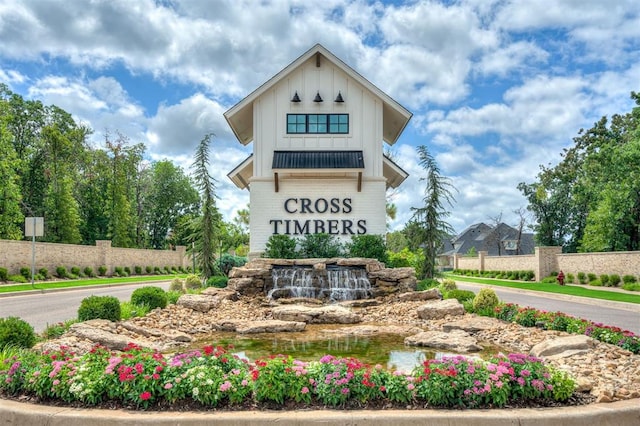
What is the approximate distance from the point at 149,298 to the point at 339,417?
376 inches

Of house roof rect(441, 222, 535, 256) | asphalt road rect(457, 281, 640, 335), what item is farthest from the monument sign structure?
house roof rect(441, 222, 535, 256)

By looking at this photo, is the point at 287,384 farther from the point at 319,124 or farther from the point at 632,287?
the point at 632,287

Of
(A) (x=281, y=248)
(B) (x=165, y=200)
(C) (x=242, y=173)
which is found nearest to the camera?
(A) (x=281, y=248)

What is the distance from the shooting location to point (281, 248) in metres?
19.5

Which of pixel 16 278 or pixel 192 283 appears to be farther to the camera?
pixel 16 278

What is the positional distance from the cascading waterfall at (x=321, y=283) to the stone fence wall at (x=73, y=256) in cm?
655

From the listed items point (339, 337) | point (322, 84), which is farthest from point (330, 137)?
point (339, 337)

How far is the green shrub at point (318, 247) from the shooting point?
65.2ft

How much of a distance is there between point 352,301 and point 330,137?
8.87 metres

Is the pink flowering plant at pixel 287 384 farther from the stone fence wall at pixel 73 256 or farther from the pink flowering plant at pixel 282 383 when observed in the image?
the stone fence wall at pixel 73 256

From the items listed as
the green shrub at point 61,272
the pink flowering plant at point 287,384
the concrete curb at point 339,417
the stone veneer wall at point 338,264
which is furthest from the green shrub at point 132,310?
the green shrub at point 61,272

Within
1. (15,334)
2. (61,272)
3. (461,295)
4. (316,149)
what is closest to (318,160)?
(316,149)

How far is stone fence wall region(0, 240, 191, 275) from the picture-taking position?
2752cm

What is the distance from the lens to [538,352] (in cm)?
783
